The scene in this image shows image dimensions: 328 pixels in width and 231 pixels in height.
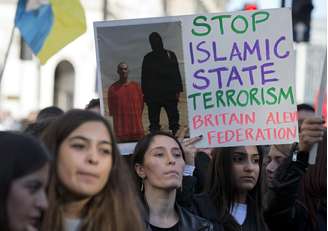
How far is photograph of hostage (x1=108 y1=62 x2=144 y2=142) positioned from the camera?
5449mm

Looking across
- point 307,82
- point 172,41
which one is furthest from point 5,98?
point 307,82

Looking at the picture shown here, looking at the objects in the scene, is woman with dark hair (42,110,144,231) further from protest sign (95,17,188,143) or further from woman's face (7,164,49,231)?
protest sign (95,17,188,143)

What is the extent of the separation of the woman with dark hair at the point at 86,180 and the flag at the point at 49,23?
2980mm

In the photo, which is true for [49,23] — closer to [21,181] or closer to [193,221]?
[193,221]

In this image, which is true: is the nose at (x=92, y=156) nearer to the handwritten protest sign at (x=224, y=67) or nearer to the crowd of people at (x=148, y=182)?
the crowd of people at (x=148, y=182)

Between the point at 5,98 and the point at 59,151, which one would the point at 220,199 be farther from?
the point at 5,98

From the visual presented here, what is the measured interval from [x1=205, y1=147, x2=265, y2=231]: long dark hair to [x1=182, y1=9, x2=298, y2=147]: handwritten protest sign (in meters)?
0.10

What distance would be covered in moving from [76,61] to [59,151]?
2969 centimetres

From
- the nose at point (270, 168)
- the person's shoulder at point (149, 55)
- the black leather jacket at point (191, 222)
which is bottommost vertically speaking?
the black leather jacket at point (191, 222)

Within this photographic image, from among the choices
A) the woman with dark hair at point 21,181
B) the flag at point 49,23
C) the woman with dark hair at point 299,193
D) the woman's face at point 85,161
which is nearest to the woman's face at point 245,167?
the woman with dark hair at point 299,193

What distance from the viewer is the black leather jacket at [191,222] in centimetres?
466

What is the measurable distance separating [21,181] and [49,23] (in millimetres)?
4719

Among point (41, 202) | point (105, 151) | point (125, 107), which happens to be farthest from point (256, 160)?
point (41, 202)

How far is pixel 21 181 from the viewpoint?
320cm
